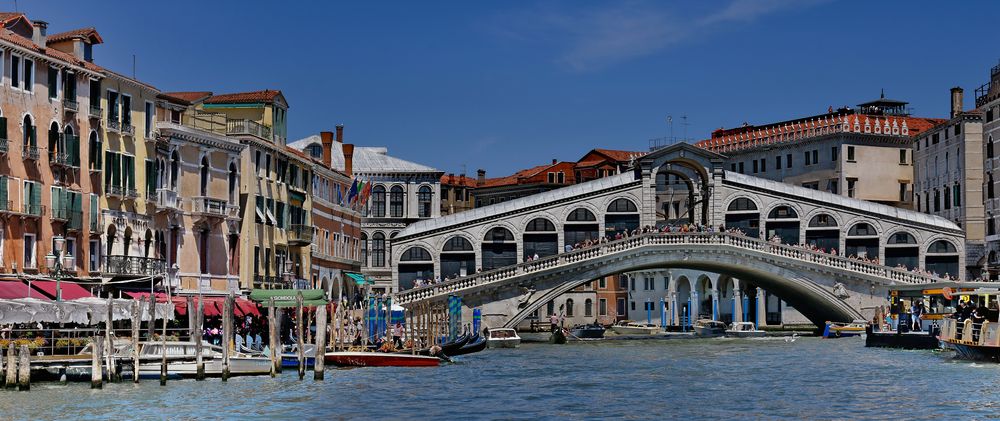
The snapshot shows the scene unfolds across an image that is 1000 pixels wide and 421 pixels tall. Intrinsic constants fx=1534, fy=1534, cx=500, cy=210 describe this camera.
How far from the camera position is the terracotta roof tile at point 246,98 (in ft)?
158

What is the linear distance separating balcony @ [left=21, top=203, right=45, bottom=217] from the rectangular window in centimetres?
50

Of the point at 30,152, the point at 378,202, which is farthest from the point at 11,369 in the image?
the point at 378,202

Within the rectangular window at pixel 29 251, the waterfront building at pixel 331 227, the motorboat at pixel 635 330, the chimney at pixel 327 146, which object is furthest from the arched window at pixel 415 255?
the rectangular window at pixel 29 251

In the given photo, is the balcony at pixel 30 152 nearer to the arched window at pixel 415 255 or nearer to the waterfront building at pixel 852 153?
the arched window at pixel 415 255

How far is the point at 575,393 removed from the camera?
32969 millimetres

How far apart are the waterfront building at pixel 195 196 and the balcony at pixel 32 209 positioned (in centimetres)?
509

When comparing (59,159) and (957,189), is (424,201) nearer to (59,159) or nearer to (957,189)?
(957,189)

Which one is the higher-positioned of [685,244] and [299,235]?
[299,235]

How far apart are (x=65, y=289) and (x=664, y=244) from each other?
88.3ft

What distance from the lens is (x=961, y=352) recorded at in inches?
1592

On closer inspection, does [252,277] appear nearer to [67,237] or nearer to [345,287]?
[67,237]

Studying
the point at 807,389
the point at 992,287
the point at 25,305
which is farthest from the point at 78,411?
the point at 992,287

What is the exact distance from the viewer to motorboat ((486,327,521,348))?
5342cm

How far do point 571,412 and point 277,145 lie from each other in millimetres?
22065
